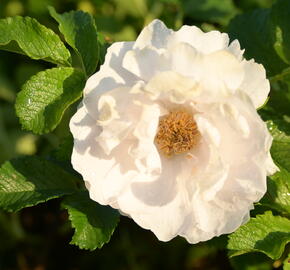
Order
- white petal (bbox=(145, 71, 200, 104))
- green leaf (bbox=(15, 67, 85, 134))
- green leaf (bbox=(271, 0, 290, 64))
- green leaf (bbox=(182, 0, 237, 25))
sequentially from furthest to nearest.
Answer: green leaf (bbox=(182, 0, 237, 25)) → green leaf (bbox=(271, 0, 290, 64)) → green leaf (bbox=(15, 67, 85, 134)) → white petal (bbox=(145, 71, 200, 104))

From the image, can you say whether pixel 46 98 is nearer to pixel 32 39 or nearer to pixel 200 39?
pixel 32 39

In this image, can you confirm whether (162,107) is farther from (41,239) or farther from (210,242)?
(41,239)

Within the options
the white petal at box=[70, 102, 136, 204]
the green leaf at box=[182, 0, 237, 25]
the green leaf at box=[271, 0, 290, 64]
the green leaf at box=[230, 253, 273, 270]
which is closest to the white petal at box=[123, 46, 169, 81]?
the white petal at box=[70, 102, 136, 204]

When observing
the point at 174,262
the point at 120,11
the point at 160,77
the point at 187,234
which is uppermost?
the point at 160,77

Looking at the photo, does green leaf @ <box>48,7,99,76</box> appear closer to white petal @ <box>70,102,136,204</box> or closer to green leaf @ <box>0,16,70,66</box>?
green leaf @ <box>0,16,70,66</box>

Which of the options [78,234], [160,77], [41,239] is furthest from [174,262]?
[160,77]

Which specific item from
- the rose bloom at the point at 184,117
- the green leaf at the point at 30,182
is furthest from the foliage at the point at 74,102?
the rose bloom at the point at 184,117
